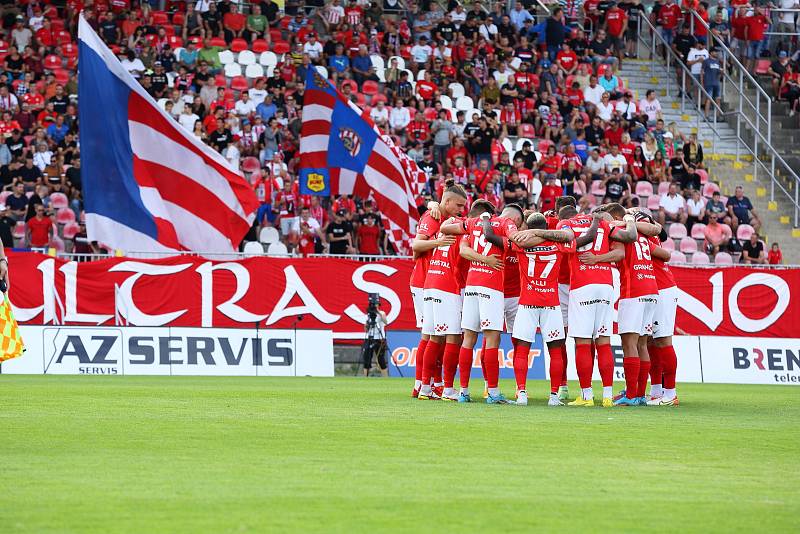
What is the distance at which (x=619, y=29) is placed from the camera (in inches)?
1674

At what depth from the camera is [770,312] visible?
30641 mm

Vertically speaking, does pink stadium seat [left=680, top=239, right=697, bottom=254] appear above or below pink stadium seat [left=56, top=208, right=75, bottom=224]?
below

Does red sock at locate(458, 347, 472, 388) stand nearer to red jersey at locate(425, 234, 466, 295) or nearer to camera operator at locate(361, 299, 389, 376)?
red jersey at locate(425, 234, 466, 295)

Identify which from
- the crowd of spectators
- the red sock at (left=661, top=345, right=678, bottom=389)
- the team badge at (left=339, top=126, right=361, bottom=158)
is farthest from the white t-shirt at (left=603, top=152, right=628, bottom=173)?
the red sock at (left=661, top=345, right=678, bottom=389)

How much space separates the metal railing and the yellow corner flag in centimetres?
2744

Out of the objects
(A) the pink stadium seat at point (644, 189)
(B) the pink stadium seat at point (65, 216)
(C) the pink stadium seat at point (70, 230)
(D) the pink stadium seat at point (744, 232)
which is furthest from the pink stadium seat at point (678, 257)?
(B) the pink stadium seat at point (65, 216)

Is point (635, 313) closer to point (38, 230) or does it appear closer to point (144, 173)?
point (144, 173)

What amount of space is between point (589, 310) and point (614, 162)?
1987cm

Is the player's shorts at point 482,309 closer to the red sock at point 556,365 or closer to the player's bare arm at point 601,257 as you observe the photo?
the red sock at point 556,365

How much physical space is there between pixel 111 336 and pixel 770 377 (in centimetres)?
1394

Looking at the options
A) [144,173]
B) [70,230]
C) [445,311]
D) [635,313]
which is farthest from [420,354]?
[70,230]

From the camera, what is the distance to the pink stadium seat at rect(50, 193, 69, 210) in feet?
97.7

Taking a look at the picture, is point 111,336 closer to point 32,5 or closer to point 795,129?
point 32,5

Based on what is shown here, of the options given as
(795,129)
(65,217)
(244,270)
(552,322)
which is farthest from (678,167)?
(552,322)
